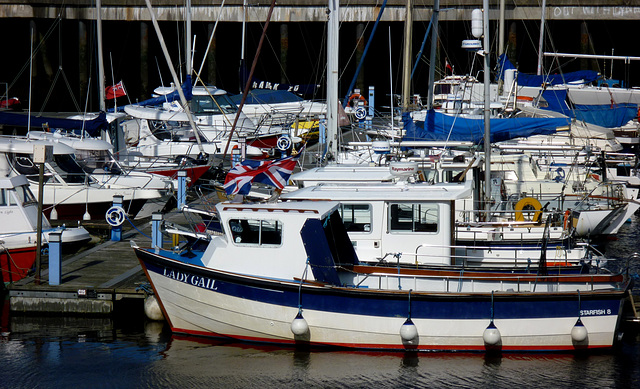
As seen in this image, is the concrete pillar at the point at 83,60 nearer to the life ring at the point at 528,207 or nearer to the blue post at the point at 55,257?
the blue post at the point at 55,257

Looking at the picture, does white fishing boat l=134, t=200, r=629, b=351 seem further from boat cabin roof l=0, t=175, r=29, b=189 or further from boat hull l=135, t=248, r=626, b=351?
boat cabin roof l=0, t=175, r=29, b=189

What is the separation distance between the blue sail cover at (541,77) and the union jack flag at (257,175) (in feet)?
46.1

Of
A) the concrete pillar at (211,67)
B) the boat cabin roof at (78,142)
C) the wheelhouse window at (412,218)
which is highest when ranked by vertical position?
the concrete pillar at (211,67)

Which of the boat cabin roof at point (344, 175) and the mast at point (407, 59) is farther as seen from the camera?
the mast at point (407, 59)

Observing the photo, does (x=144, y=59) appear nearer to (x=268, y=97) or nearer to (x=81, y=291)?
(x=268, y=97)

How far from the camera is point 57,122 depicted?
22828 mm

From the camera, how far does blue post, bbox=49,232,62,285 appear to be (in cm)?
1432

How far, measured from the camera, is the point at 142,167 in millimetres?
23750

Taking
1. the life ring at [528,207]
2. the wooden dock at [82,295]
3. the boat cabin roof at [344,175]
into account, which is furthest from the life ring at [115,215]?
the life ring at [528,207]

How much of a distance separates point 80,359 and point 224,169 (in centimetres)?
1238

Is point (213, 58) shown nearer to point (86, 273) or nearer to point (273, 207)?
point (86, 273)

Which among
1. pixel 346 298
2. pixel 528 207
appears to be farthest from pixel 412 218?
pixel 528 207

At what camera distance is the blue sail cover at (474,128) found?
1873 centimetres

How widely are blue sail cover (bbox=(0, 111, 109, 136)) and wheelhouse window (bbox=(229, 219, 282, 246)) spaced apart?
454 inches
